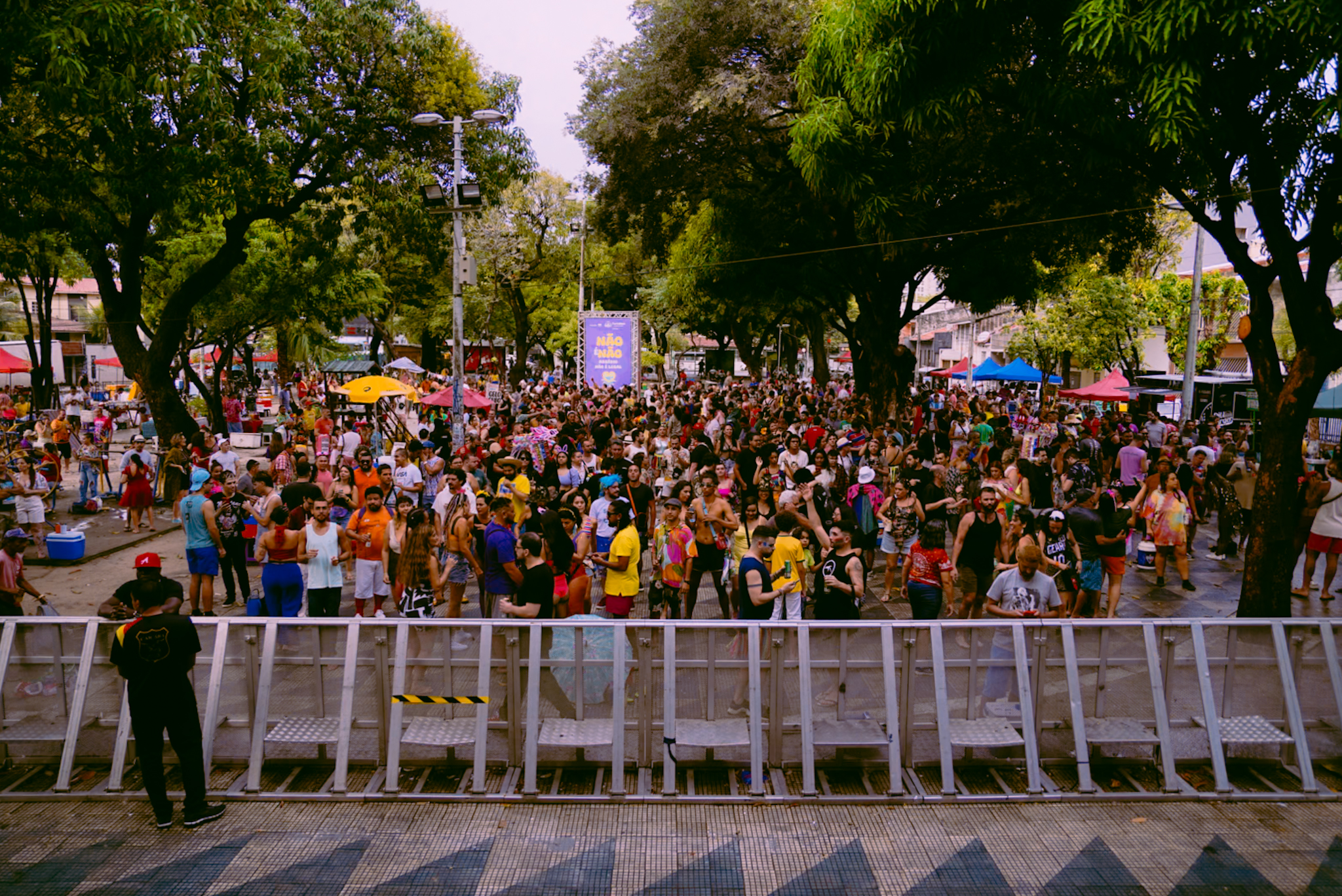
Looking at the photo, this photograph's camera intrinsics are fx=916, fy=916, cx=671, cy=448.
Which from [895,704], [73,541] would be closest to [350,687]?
[895,704]

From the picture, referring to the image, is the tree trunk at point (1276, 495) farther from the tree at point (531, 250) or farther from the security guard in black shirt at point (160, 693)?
the tree at point (531, 250)

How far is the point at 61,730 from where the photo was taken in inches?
238

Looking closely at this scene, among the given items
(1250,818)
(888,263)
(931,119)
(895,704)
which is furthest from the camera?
(888,263)

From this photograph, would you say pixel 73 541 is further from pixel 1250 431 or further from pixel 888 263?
pixel 1250 431

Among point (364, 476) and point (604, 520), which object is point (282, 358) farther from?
point (604, 520)

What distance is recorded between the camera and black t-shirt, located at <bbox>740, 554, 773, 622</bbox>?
6.85 m

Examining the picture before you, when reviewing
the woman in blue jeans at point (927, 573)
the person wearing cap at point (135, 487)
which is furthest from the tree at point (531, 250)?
the woman in blue jeans at point (927, 573)

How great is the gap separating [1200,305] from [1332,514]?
26159 mm

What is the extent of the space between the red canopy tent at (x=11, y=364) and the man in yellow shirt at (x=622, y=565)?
3083cm

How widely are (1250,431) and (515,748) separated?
19419mm

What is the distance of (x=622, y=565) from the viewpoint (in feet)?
25.7

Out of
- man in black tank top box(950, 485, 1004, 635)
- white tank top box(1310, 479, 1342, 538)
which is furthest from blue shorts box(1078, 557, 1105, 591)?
white tank top box(1310, 479, 1342, 538)

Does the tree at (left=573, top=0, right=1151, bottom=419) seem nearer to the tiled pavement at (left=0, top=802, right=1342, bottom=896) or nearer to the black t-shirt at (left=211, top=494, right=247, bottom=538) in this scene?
the black t-shirt at (left=211, top=494, right=247, bottom=538)

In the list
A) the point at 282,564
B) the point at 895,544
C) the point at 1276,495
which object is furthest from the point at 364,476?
the point at 1276,495
